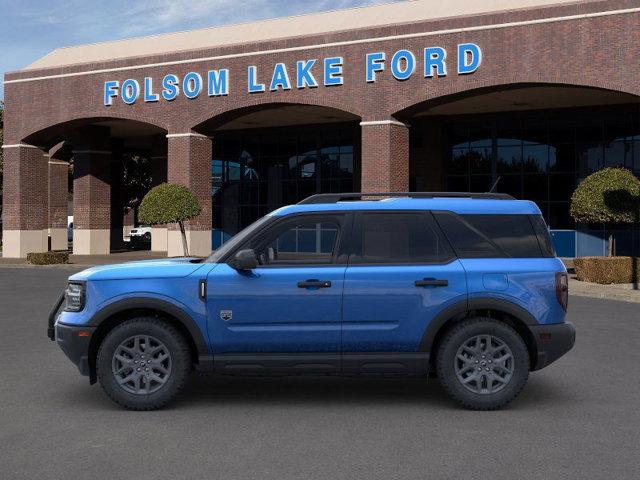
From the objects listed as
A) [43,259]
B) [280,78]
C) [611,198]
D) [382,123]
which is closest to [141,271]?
[611,198]

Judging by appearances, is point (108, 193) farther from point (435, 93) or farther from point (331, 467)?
point (331, 467)

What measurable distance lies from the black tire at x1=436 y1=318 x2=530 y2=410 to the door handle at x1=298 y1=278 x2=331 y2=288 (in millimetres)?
1189

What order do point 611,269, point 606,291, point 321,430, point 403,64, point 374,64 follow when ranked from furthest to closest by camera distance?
point 374,64, point 403,64, point 611,269, point 606,291, point 321,430

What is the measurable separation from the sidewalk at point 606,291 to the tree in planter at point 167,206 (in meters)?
16.4

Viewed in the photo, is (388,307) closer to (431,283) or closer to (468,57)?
(431,283)

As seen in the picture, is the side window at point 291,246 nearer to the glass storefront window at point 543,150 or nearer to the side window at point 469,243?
the side window at point 469,243

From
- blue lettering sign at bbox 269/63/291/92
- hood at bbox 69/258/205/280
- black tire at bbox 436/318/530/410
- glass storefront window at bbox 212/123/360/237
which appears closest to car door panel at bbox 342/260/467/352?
black tire at bbox 436/318/530/410

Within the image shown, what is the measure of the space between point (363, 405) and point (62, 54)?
4024cm

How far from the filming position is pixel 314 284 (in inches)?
283

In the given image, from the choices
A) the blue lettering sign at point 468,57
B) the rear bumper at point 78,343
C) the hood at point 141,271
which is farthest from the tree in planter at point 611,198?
the rear bumper at point 78,343

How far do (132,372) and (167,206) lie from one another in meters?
25.5

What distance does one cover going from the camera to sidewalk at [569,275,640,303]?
18703 mm

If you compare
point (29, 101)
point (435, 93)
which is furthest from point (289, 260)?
point (29, 101)

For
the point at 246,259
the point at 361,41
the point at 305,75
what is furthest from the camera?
the point at 305,75
